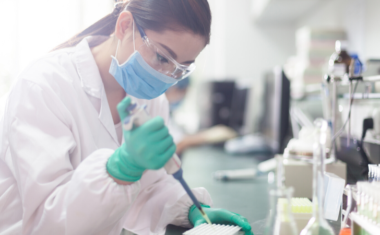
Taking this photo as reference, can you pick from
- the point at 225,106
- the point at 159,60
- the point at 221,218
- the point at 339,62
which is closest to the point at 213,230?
the point at 221,218

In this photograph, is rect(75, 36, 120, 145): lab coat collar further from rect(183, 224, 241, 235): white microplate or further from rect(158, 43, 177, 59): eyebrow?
rect(183, 224, 241, 235): white microplate

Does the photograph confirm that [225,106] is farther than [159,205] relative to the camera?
Yes

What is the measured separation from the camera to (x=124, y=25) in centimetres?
98

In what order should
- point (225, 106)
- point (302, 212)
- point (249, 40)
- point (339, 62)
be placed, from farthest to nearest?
point (249, 40)
point (225, 106)
point (339, 62)
point (302, 212)

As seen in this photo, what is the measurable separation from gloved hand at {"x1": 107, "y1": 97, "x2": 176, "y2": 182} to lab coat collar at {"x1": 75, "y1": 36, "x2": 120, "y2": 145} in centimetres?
34

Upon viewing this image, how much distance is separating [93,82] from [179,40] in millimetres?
299

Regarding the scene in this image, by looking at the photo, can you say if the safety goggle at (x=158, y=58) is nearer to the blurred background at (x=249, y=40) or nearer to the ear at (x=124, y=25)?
the ear at (x=124, y=25)

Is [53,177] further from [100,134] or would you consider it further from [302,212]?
[302,212]

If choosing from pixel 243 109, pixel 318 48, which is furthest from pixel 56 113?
pixel 243 109

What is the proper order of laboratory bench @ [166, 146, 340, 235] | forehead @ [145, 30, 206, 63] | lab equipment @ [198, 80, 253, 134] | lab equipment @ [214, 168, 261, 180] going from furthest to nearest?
1. lab equipment @ [198, 80, 253, 134]
2. lab equipment @ [214, 168, 261, 180]
3. laboratory bench @ [166, 146, 340, 235]
4. forehead @ [145, 30, 206, 63]

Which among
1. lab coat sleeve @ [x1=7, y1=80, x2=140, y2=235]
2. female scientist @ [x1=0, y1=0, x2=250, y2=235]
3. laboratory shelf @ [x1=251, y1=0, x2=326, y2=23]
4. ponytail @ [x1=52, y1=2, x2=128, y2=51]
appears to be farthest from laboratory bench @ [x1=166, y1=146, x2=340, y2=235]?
laboratory shelf @ [x1=251, y1=0, x2=326, y2=23]

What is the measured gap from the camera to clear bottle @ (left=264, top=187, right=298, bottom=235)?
0.61 metres

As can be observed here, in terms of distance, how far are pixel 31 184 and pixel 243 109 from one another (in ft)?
9.87

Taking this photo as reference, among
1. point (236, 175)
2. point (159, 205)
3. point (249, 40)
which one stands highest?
point (249, 40)
